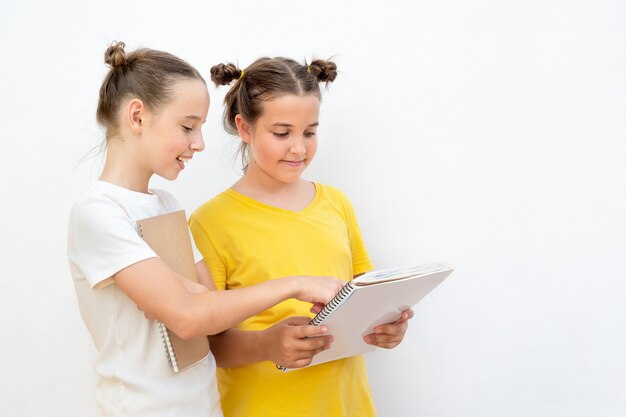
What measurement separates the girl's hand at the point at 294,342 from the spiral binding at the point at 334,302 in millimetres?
33

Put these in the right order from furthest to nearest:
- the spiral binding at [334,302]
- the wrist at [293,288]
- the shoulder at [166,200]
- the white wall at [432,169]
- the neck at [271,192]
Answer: the white wall at [432,169] → the neck at [271,192] → the shoulder at [166,200] → the wrist at [293,288] → the spiral binding at [334,302]

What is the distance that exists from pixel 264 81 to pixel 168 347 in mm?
612

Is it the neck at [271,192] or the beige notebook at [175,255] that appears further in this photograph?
the neck at [271,192]

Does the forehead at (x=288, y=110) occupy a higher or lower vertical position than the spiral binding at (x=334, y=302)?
higher

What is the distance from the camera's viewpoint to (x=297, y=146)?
1441mm

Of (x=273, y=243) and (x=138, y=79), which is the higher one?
(x=138, y=79)

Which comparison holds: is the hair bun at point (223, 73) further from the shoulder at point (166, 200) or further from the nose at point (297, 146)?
the shoulder at point (166, 200)

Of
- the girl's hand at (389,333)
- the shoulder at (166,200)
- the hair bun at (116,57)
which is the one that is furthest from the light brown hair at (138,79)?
the girl's hand at (389,333)

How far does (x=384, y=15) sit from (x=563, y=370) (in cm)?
105

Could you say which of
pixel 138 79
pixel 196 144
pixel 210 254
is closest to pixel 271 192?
pixel 210 254

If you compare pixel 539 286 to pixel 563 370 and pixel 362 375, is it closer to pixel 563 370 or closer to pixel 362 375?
pixel 563 370

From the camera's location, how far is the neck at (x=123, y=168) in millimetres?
1212

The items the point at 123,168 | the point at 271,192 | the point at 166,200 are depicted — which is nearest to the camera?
the point at 123,168

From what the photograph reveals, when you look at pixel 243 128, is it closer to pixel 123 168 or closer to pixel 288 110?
pixel 288 110
